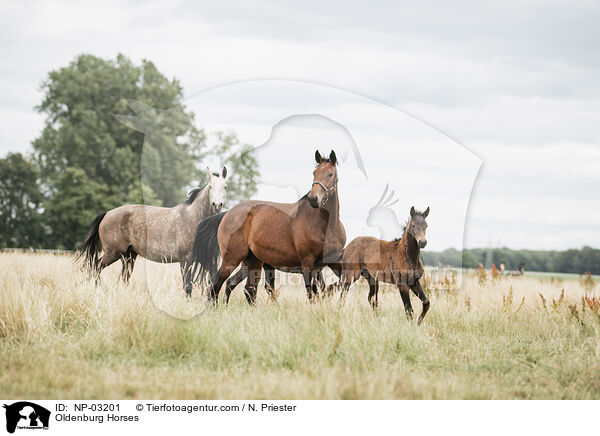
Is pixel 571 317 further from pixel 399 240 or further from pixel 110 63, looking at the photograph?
pixel 110 63

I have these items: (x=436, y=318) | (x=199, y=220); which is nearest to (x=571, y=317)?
(x=436, y=318)

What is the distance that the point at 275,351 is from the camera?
5.94m

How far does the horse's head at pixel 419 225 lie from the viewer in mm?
6338

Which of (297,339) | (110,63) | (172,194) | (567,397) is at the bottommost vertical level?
(567,397)

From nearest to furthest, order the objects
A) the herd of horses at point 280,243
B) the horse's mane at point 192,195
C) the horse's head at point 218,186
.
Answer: the herd of horses at point 280,243 → the horse's head at point 218,186 → the horse's mane at point 192,195

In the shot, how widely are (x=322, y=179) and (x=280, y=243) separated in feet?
5.33

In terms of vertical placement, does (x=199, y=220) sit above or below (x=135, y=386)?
above

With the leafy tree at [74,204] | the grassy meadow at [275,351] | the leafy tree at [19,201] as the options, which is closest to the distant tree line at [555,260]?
the grassy meadow at [275,351]

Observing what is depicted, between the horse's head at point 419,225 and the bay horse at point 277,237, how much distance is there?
35.0 inches

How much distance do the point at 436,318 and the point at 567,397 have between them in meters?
2.81

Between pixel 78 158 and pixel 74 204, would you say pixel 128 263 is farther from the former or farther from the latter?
pixel 78 158

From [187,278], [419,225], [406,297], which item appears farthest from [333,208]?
[187,278]

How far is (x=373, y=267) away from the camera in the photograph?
23.3ft
